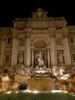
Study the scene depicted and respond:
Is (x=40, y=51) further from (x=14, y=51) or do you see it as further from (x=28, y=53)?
(x=14, y=51)

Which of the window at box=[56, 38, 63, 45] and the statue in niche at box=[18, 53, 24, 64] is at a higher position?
the window at box=[56, 38, 63, 45]

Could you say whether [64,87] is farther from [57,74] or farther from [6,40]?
[6,40]

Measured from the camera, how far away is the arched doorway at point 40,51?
23.7 meters

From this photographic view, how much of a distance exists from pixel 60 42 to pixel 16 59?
5.90m

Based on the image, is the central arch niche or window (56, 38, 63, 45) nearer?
the central arch niche

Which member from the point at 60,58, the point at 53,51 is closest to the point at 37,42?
the point at 53,51

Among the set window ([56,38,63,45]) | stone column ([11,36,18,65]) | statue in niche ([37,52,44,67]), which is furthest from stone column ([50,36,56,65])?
stone column ([11,36,18,65])

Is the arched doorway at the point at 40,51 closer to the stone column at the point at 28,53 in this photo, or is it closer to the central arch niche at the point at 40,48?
the central arch niche at the point at 40,48

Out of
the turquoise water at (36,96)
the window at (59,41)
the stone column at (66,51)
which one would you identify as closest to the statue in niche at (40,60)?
the window at (59,41)

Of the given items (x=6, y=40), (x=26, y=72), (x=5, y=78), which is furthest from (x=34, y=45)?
(x=5, y=78)

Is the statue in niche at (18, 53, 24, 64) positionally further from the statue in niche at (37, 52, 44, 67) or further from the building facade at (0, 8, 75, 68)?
the statue in niche at (37, 52, 44, 67)

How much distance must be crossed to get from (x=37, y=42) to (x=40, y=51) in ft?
4.09

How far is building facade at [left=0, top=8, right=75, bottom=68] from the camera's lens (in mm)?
23516

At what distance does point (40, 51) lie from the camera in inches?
985
